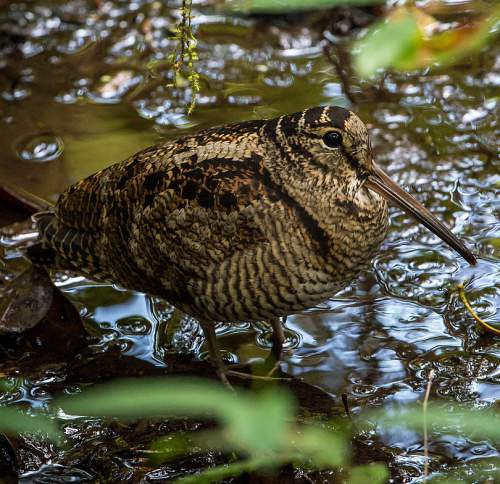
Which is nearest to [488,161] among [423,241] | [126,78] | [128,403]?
[423,241]

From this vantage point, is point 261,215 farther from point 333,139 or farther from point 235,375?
point 235,375

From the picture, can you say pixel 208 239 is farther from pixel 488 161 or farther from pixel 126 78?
pixel 126 78

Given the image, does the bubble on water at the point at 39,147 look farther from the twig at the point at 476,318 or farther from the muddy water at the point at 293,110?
the twig at the point at 476,318

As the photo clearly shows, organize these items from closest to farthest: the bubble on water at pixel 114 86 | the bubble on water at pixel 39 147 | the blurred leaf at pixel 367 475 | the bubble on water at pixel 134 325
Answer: the blurred leaf at pixel 367 475 < the bubble on water at pixel 134 325 < the bubble on water at pixel 39 147 < the bubble on water at pixel 114 86

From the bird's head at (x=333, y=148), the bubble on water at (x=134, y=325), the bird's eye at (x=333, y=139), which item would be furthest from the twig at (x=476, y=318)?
the bubble on water at (x=134, y=325)

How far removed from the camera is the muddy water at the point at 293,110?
417 cm

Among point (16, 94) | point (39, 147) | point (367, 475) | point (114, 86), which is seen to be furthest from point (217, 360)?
→ point (16, 94)

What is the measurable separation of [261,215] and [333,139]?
425 millimetres

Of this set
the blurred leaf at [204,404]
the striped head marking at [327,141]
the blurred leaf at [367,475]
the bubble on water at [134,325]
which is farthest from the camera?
the bubble on water at [134,325]

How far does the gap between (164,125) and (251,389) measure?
2.52 metres

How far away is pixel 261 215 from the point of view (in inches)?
141

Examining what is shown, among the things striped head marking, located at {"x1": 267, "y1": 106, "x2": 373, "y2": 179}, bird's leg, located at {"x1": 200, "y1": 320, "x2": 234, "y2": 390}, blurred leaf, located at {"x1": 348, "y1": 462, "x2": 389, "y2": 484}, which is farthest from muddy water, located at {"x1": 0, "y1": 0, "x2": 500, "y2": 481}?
striped head marking, located at {"x1": 267, "y1": 106, "x2": 373, "y2": 179}

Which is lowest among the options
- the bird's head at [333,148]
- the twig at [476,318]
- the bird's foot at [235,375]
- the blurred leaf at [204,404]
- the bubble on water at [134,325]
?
the bird's foot at [235,375]

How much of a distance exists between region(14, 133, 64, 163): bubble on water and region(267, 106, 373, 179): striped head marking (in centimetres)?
259
